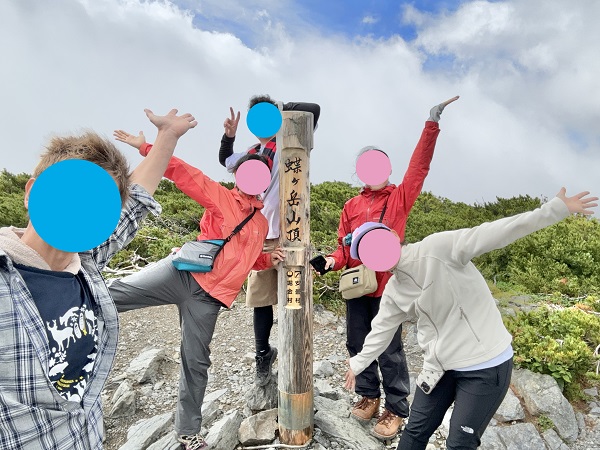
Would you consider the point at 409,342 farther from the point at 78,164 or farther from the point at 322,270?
the point at 78,164

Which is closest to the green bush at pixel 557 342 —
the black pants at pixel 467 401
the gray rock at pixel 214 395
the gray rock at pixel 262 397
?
the black pants at pixel 467 401

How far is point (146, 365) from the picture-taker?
4676 mm

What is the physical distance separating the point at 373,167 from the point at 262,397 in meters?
2.35

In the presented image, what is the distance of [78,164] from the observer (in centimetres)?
118

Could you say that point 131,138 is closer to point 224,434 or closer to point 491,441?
point 224,434

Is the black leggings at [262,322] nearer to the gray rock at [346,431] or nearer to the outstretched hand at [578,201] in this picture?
the gray rock at [346,431]

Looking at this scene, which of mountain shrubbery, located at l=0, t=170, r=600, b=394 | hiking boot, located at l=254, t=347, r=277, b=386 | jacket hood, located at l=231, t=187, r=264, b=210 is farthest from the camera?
mountain shrubbery, located at l=0, t=170, r=600, b=394

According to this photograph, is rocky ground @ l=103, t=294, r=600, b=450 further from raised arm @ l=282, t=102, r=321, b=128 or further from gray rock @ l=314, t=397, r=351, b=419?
raised arm @ l=282, t=102, r=321, b=128

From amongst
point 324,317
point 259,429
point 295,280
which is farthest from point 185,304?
point 324,317

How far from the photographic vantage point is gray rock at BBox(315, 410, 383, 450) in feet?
11.1

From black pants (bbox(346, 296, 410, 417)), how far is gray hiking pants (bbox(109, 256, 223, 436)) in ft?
3.66

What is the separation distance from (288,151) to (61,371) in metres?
2.30

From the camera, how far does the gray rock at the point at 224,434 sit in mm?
3328

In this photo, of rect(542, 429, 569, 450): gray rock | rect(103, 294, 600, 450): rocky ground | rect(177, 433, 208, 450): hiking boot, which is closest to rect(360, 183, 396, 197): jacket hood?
rect(103, 294, 600, 450): rocky ground
